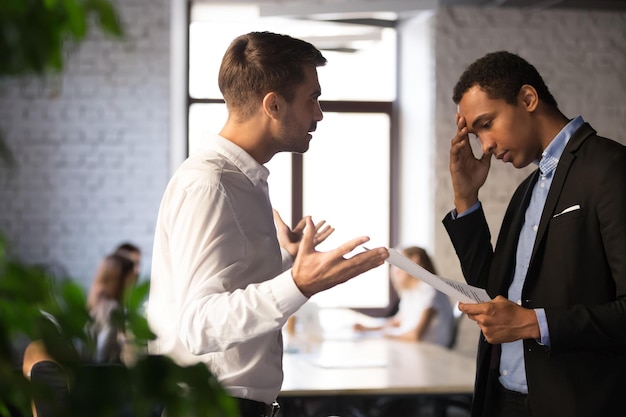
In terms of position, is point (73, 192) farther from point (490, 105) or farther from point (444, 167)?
point (490, 105)

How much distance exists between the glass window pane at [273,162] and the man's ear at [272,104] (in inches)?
190

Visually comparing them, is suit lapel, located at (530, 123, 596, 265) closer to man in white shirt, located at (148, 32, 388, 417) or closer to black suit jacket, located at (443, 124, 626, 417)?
black suit jacket, located at (443, 124, 626, 417)

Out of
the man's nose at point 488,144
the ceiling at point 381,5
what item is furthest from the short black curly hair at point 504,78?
the ceiling at point 381,5

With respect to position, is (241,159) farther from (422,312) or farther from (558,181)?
(422,312)

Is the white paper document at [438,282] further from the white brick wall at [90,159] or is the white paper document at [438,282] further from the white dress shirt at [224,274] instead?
the white brick wall at [90,159]

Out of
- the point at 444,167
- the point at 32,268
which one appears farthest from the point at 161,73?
the point at 32,268

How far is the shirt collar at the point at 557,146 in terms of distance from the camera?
1.99m

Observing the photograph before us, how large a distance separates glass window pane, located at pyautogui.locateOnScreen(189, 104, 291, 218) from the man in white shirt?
4.79 m

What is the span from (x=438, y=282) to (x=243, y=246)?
1.31 ft

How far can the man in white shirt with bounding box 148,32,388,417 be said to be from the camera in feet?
4.85

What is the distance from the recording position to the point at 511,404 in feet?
6.51

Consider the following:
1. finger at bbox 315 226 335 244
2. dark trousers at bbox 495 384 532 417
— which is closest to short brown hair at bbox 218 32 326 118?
finger at bbox 315 226 335 244

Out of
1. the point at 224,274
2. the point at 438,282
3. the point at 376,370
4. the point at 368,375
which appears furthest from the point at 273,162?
the point at 224,274

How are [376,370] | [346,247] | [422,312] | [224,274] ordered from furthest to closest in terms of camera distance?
[422,312]
[376,370]
[224,274]
[346,247]
